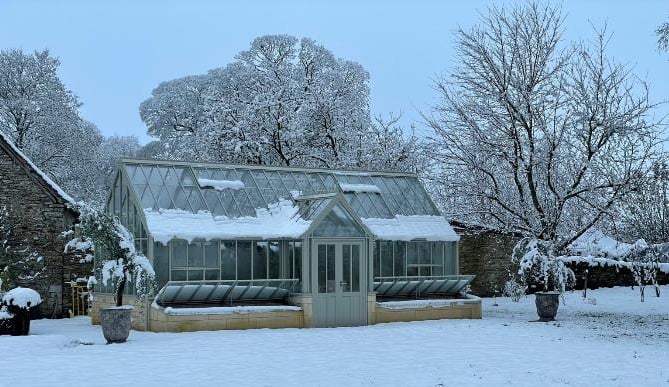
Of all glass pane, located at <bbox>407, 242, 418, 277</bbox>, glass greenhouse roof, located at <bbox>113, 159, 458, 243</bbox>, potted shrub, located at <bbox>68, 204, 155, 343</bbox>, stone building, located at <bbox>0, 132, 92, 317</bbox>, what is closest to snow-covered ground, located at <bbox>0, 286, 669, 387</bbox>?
potted shrub, located at <bbox>68, 204, 155, 343</bbox>

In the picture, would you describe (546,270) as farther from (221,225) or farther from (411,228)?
(221,225)

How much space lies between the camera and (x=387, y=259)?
22.0m

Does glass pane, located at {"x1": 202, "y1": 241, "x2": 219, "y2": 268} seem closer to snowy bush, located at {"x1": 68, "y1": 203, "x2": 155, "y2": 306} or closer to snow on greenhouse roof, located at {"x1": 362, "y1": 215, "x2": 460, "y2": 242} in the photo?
snowy bush, located at {"x1": 68, "y1": 203, "x2": 155, "y2": 306}

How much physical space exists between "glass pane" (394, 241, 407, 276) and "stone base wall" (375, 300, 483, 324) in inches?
51.2

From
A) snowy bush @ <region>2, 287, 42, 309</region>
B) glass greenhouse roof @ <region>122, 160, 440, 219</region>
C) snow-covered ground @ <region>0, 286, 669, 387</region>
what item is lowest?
snow-covered ground @ <region>0, 286, 669, 387</region>

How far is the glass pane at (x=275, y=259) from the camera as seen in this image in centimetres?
2039

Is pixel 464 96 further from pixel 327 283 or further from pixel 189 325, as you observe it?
pixel 189 325

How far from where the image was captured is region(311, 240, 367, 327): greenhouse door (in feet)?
65.4

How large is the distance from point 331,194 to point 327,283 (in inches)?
88.9

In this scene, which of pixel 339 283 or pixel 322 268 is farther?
pixel 339 283

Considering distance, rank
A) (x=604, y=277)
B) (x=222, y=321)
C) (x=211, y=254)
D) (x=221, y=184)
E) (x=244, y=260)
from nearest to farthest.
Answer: (x=222, y=321) → (x=211, y=254) → (x=244, y=260) → (x=221, y=184) → (x=604, y=277)

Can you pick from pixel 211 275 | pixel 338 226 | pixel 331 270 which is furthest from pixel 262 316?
pixel 338 226

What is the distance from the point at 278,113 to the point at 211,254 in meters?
15.4

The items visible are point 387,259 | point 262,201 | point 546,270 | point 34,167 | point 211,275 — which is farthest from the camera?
point 34,167
